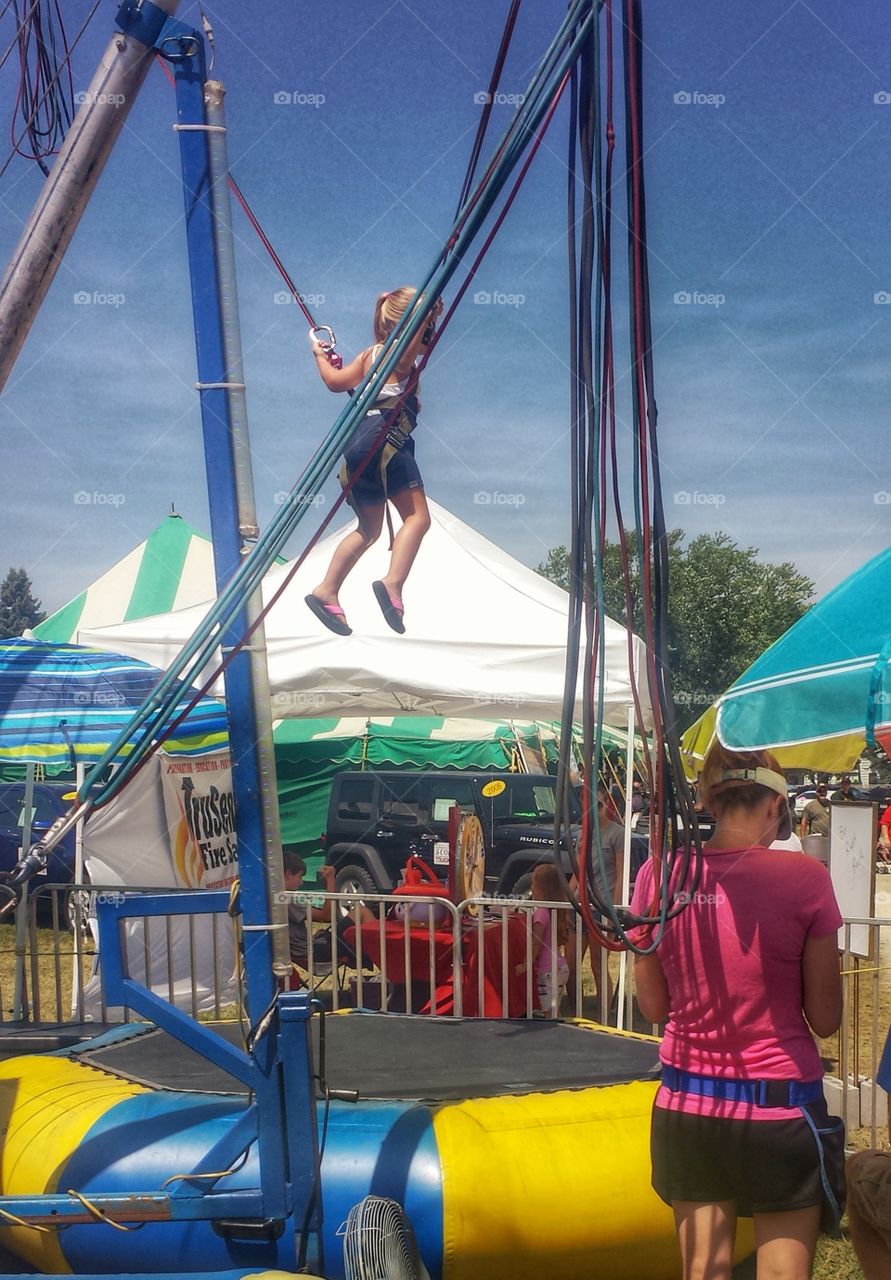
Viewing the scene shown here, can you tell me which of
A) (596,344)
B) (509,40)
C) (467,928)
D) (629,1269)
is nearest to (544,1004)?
(467,928)

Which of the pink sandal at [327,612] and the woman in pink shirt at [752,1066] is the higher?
the pink sandal at [327,612]

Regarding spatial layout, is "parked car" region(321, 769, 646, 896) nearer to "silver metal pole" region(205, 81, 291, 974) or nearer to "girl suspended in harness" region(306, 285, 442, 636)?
"girl suspended in harness" region(306, 285, 442, 636)

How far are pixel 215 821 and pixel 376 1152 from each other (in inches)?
217

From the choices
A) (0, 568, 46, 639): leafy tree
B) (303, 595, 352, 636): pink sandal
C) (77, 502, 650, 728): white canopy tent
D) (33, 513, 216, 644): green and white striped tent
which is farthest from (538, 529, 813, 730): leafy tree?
(0, 568, 46, 639): leafy tree

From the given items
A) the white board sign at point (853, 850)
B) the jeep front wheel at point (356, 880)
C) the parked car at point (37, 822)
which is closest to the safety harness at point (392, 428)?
the white board sign at point (853, 850)

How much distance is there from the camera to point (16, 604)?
74.6 metres

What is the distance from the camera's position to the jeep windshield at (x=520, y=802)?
43.2ft

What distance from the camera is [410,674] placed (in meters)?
7.57

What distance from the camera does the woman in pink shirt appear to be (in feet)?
8.54

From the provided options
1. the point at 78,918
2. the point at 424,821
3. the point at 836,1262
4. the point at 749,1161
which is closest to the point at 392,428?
the point at 749,1161

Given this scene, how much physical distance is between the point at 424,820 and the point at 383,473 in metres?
8.30

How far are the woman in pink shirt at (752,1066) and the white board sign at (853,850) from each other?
432 cm

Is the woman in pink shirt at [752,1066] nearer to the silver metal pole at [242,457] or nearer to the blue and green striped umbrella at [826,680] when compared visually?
the silver metal pole at [242,457]

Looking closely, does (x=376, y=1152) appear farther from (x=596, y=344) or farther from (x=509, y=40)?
(x=509, y=40)
